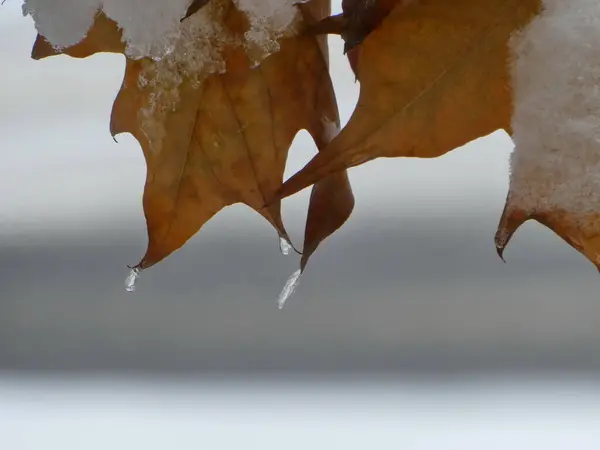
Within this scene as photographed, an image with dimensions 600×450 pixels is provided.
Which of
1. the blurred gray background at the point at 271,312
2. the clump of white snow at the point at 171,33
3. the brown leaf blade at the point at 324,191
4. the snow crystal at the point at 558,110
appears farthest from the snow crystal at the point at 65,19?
the blurred gray background at the point at 271,312

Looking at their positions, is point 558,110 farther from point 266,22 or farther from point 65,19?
point 65,19

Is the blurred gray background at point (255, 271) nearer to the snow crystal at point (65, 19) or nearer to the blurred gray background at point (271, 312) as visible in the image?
the blurred gray background at point (271, 312)

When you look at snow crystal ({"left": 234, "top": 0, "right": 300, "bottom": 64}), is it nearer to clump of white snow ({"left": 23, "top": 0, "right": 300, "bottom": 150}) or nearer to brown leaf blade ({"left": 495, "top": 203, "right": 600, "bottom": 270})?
clump of white snow ({"left": 23, "top": 0, "right": 300, "bottom": 150})

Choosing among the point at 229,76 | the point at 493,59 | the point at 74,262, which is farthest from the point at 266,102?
the point at 74,262

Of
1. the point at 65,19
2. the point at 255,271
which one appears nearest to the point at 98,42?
the point at 65,19

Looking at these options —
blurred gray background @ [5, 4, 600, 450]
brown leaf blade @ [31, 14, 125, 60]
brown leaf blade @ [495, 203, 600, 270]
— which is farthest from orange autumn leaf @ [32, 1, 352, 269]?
blurred gray background @ [5, 4, 600, 450]

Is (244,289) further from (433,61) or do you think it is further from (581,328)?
(433,61)
